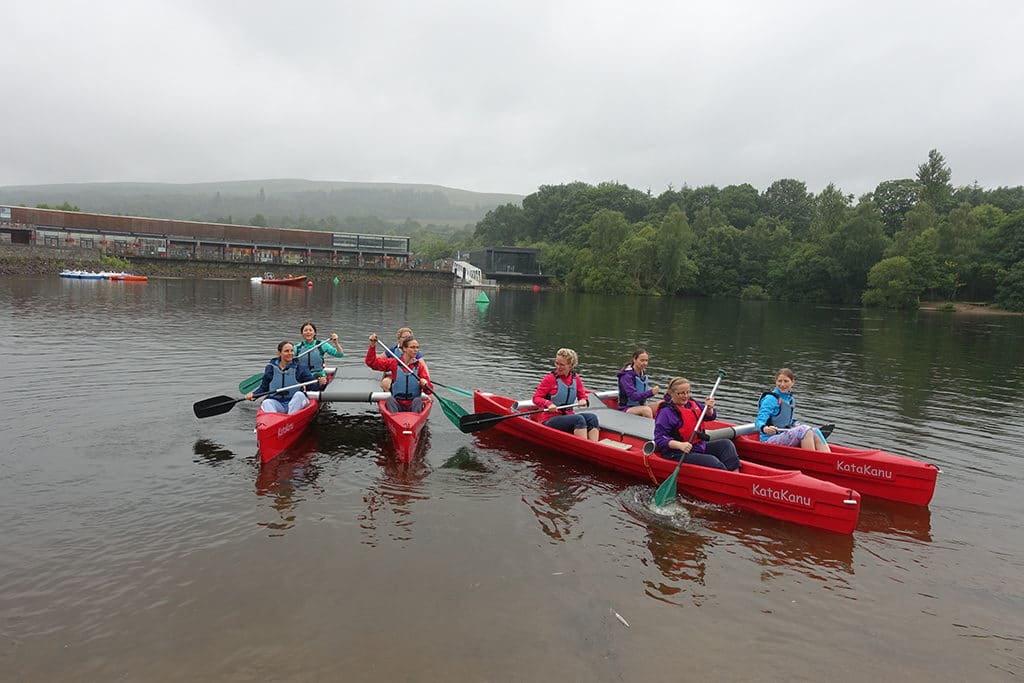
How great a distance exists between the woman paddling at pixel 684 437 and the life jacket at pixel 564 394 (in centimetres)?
240

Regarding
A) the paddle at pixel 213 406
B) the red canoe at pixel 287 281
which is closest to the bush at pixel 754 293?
the red canoe at pixel 287 281

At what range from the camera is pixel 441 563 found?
714cm

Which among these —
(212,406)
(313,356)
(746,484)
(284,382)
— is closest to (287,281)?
(313,356)

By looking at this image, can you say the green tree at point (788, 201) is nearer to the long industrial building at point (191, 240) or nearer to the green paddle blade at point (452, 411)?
the long industrial building at point (191, 240)

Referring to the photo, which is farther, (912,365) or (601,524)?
(912,365)

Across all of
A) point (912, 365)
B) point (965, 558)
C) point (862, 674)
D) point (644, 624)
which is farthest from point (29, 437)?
point (912, 365)

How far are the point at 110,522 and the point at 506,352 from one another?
1835 cm

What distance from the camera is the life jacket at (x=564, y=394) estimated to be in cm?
1170

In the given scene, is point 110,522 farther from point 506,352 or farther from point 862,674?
point 506,352

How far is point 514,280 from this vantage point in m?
110

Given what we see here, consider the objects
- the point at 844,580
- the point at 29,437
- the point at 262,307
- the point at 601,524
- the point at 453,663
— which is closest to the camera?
the point at 453,663

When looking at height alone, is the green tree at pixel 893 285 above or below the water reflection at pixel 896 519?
above

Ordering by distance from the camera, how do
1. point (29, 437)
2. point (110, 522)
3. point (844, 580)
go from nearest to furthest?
point (844, 580) → point (110, 522) → point (29, 437)

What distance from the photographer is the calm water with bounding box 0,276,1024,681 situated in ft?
18.0
